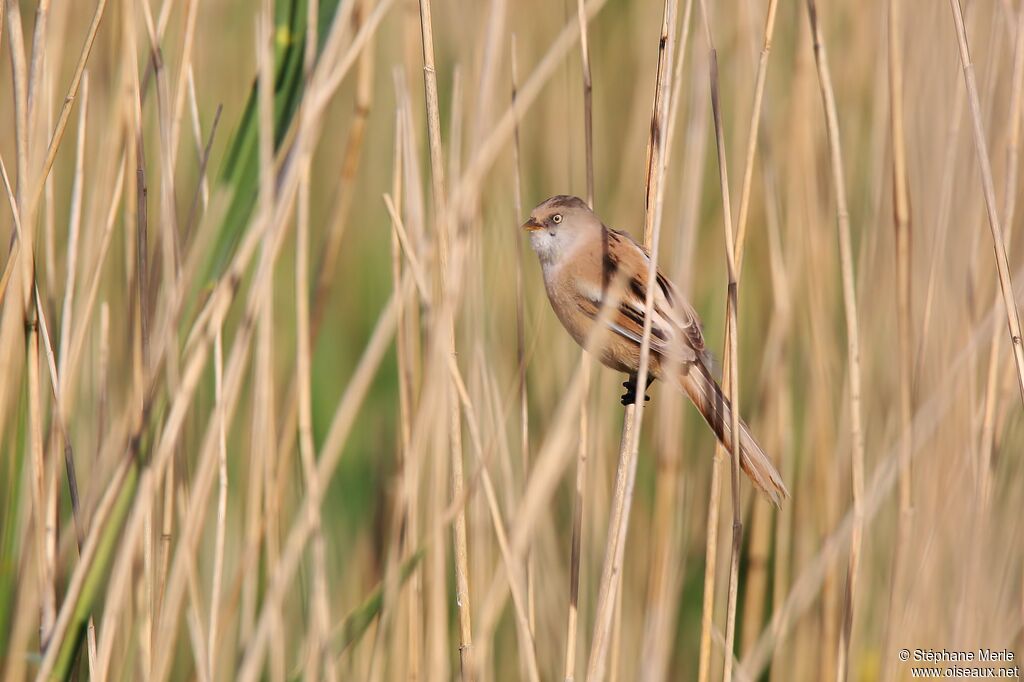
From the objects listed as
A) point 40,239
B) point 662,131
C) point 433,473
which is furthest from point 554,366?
point 40,239

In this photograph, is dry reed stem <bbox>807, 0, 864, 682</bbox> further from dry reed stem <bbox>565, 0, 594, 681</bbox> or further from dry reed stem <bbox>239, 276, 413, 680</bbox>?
dry reed stem <bbox>239, 276, 413, 680</bbox>

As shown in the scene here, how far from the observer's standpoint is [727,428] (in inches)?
80.7

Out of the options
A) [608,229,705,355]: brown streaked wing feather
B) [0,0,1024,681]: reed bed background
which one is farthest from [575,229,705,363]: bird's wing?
[0,0,1024,681]: reed bed background

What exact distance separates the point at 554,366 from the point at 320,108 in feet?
4.14

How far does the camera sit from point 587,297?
7.61 feet

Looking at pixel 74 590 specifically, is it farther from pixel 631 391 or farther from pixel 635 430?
pixel 631 391

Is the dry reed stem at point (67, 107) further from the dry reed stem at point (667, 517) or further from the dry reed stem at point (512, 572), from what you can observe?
the dry reed stem at point (667, 517)

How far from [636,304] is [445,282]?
1.88 feet

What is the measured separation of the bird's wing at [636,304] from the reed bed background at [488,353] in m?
0.11

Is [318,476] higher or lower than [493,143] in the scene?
lower

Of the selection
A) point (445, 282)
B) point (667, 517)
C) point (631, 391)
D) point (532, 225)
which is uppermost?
point (532, 225)

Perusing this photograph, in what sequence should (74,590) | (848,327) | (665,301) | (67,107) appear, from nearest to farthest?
(74,590) < (67,107) < (848,327) < (665,301)

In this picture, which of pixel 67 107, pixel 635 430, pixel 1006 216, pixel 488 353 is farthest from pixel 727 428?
pixel 67 107

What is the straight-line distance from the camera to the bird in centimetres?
203
